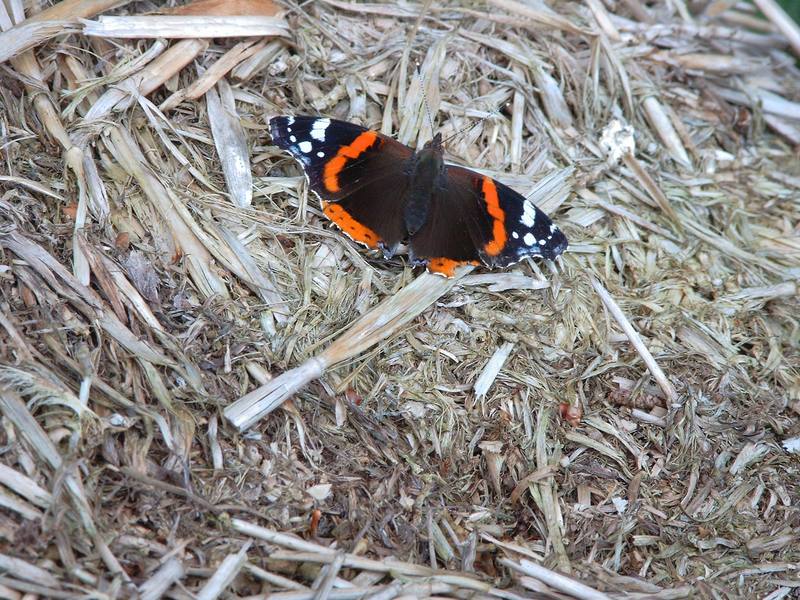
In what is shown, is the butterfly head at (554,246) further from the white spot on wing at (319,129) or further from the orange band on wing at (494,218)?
the white spot on wing at (319,129)

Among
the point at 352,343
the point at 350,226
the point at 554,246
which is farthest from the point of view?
the point at 554,246

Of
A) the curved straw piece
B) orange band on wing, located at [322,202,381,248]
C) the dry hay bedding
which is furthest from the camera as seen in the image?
orange band on wing, located at [322,202,381,248]

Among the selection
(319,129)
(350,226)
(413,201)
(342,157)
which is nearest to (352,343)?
(350,226)

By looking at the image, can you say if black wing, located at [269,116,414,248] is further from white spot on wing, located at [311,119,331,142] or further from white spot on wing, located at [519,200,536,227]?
white spot on wing, located at [519,200,536,227]

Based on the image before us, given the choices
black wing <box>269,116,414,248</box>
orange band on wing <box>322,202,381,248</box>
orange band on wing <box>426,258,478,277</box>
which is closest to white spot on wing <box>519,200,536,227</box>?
orange band on wing <box>426,258,478,277</box>

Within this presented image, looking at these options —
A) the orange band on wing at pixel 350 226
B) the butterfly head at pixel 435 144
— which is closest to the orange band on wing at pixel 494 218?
the butterfly head at pixel 435 144

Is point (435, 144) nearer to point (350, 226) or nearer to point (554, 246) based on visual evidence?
point (350, 226)
